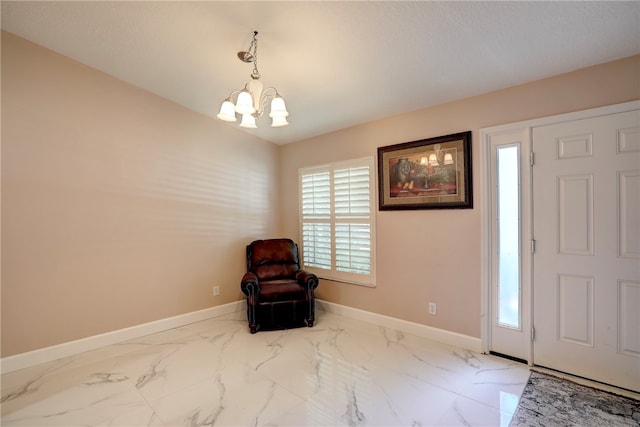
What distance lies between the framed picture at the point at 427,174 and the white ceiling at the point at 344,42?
1.41 ft

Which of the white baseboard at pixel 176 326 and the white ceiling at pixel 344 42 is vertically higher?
the white ceiling at pixel 344 42

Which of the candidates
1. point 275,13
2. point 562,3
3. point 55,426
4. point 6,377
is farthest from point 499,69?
point 6,377

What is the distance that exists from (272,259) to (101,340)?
77.7 inches

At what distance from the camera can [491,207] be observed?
105 inches

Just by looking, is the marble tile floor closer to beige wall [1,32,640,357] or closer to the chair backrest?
beige wall [1,32,640,357]

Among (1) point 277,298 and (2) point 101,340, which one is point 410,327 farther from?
(2) point 101,340

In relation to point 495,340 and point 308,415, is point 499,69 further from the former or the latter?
point 308,415

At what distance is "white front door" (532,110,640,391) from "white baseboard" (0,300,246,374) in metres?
3.52

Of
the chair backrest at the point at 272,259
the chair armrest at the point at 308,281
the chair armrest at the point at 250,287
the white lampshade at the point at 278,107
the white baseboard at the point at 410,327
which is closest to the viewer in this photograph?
the white lampshade at the point at 278,107

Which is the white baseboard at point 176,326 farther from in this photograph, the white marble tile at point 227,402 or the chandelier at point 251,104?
the chandelier at point 251,104

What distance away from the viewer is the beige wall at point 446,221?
7.36ft

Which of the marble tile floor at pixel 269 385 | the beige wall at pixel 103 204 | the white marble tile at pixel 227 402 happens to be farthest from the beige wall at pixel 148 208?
the white marble tile at pixel 227 402

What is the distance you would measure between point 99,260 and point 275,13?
2.83 m

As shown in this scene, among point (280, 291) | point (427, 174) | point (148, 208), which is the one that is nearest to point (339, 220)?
point (280, 291)
